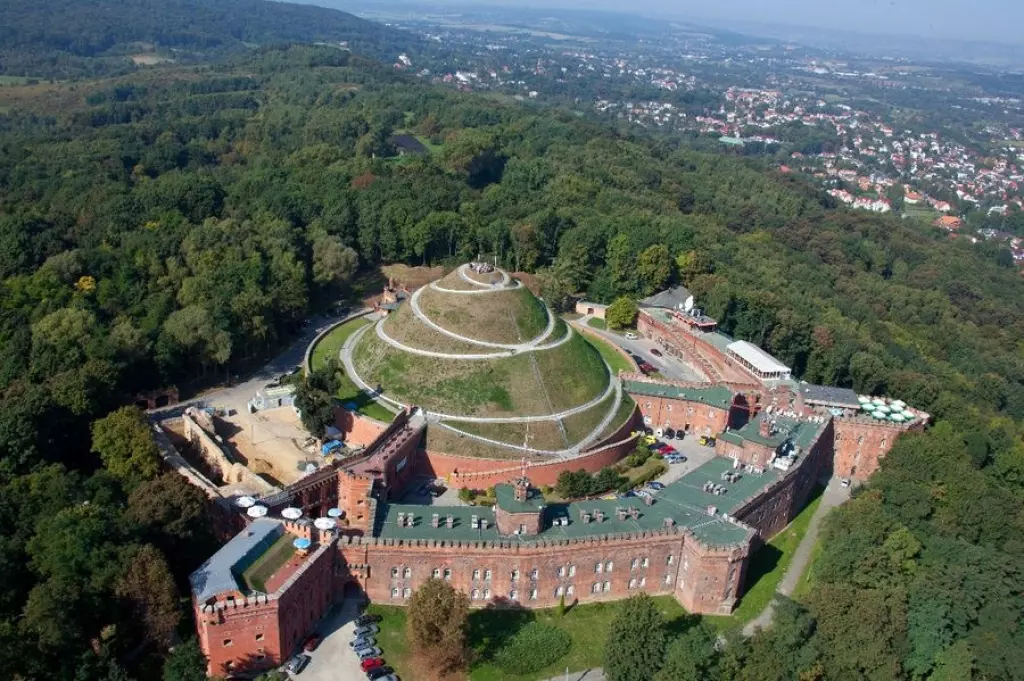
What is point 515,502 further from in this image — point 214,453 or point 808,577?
point 214,453

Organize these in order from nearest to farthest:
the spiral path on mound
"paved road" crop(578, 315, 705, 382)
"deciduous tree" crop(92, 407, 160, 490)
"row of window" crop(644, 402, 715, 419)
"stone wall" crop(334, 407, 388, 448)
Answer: "deciduous tree" crop(92, 407, 160, 490)
"stone wall" crop(334, 407, 388, 448)
the spiral path on mound
"row of window" crop(644, 402, 715, 419)
"paved road" crop(578, 315, 705, 382)

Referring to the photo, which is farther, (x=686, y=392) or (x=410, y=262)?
(x=410, y=262)

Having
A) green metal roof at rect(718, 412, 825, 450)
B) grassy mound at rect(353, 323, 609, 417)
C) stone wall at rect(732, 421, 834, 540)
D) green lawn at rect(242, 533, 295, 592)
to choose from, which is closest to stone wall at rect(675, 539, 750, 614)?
stone wall at rect(732, 421, 834, 540)

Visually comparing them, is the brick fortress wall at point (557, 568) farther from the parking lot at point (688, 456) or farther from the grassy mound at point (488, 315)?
the grassy mound at point (488, 315)

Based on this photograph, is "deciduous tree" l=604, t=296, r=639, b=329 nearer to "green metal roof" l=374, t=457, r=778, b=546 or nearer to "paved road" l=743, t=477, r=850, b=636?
"paved road" l=743, t=477, r=850, b=636

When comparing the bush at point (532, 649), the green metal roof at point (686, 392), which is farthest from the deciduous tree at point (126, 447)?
the green metal roof at point (686, 392)

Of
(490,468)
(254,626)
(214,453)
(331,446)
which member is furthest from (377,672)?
(214,453)

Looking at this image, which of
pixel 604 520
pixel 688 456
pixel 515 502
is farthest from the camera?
pixel 688 456
